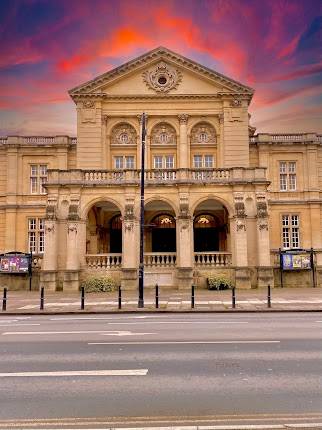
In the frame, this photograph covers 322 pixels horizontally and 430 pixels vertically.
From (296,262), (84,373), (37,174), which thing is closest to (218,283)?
(296,262)

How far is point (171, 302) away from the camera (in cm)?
2005

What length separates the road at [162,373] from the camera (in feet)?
18.5

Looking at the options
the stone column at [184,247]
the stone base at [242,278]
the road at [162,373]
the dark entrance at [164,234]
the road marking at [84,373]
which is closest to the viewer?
the road at [162,373]

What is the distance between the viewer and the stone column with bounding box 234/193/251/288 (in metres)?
26.4

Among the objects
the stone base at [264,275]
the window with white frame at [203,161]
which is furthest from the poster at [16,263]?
the window with white frame at [203,161]

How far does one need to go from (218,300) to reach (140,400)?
1498 cm

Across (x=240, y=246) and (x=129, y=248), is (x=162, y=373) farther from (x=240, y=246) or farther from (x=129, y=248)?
(x=240, y=246)

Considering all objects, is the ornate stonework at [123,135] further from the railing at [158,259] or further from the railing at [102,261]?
the railing at [158,259]

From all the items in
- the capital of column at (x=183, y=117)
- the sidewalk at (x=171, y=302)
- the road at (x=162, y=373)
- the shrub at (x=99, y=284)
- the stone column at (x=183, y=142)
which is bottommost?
Answer: the sidewalk at (x=171, y=302)

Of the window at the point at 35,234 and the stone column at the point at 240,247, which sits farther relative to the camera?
the window at the point at 35,234

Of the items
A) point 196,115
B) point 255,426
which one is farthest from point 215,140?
point 255,426

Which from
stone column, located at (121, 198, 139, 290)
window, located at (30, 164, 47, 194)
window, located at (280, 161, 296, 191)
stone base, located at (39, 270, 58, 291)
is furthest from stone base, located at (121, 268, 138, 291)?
window, located at (280, 161, 296, 191)

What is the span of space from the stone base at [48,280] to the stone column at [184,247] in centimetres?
811

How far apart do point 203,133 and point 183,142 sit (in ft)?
7.56
